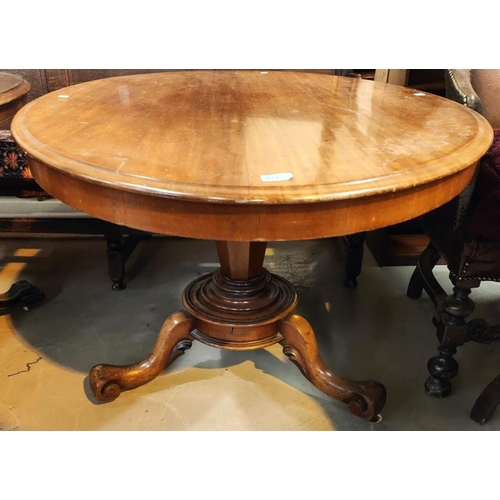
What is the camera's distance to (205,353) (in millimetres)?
1357

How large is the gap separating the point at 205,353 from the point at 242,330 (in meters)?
0.34

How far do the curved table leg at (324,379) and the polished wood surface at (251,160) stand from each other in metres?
0.46

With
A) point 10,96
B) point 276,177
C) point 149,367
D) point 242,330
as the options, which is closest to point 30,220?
point 10,96

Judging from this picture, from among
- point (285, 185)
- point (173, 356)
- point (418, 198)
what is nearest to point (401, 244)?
point (173, 356)

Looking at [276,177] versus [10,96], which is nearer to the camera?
[276,177]

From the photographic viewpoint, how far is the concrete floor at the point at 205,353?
3.75 feet

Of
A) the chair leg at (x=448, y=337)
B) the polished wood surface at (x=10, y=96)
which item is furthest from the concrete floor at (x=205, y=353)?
the polished wood surface at (x=10, y=96)

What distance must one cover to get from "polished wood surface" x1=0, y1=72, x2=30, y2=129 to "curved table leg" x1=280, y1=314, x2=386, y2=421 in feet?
2.65

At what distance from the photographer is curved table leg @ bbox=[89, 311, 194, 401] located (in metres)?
1.13

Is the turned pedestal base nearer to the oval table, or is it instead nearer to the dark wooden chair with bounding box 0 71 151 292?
the oval table

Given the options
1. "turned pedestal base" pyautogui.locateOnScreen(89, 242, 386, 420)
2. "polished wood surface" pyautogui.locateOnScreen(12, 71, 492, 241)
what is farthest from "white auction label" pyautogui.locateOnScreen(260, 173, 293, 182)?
"turned pedestal base" pyautogui.locateOnScreen(89, 242, 386, 420)

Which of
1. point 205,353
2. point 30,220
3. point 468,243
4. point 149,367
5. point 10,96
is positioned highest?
A: point 10,96

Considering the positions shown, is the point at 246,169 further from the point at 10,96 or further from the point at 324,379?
the point at 10,96

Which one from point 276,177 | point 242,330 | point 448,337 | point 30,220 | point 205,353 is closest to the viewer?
point 276,177
